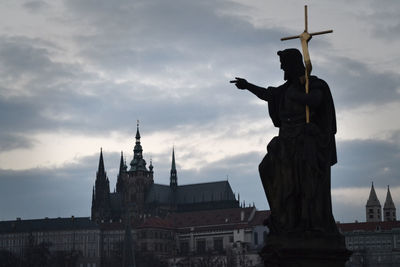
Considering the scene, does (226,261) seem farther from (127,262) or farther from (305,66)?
(305,66)

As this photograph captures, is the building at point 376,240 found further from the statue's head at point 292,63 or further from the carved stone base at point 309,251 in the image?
the carved stone base at point 309,251

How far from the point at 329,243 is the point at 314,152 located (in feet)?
3.55

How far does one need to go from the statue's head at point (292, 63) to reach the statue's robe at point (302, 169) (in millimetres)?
314

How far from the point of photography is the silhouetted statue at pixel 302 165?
11.9 metres

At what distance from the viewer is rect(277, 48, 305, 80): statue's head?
12453 millimetres

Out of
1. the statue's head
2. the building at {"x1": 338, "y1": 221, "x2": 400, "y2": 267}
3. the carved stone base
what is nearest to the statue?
the carved stone base

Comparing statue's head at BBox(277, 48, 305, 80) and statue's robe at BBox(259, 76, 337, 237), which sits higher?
statue's head at BBox(277, 48, 305, 80)

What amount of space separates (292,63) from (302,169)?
142 cm

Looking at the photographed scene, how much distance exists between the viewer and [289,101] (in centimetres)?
1222

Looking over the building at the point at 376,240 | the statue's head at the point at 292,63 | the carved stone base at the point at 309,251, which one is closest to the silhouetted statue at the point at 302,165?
the carved stone base at the point at 309,251

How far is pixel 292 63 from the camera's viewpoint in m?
12.5

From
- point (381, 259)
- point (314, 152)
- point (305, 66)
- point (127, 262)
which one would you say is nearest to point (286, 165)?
point (314, 152)

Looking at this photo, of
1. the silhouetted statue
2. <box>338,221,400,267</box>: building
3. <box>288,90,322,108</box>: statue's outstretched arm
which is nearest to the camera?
the silhouetted statue

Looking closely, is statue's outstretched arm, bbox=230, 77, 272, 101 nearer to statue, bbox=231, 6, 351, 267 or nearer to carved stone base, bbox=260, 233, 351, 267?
statue, bbox=231, 6, 351, 267
